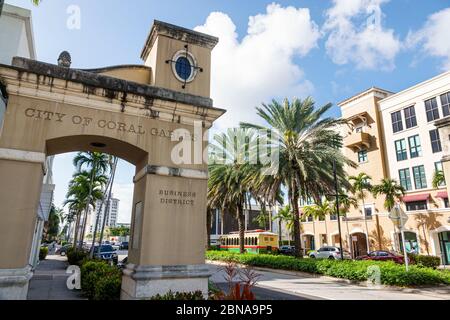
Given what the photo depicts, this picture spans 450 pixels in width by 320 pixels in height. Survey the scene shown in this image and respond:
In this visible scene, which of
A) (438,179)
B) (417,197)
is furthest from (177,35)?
(417,197)

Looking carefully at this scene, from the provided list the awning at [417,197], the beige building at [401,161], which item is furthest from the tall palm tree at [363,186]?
the awning at [417,197]

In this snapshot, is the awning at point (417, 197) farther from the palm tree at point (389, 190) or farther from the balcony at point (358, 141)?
the balcony at point (358, 141)

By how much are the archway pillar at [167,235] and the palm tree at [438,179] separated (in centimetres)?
3433

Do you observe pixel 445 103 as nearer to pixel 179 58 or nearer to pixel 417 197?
pixel 417 197

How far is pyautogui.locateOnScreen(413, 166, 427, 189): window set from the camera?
123ft

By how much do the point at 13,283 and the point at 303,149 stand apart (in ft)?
62.9

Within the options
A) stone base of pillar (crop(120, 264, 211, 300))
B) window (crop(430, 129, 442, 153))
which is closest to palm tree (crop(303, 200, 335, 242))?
window (crop(430, 129, 442, 153))

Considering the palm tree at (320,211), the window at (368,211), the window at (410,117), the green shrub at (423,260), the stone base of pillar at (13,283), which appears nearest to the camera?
the stone base of pillar at (13,283)

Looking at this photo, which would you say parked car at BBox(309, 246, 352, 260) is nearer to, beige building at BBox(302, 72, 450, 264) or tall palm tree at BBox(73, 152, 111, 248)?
beige building at BBox(302, 72, 450, 264)

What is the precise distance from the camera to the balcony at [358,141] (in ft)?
145

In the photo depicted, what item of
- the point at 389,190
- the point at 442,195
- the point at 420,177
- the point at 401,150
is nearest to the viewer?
the point at 442,195

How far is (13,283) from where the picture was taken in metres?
6.58

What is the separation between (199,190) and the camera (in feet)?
29.0

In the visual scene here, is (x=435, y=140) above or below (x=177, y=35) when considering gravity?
above
